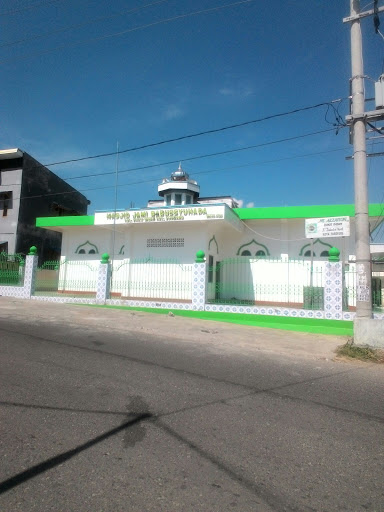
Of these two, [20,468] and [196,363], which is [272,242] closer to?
[196,363]

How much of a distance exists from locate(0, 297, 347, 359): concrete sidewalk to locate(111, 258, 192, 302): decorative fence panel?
5.98 ft

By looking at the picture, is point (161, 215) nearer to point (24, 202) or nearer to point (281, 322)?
point (281, 322)

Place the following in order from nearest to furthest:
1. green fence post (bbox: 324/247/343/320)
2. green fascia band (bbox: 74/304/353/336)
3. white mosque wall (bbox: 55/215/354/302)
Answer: green fascia band (bbox: 74/304/353/336) < green fence post (bbox: 324/247/343/320) < white mosque wall (bbox: 55/215/354/302)

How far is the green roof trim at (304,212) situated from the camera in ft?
43.8

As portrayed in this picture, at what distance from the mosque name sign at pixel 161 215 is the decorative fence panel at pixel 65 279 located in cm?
224

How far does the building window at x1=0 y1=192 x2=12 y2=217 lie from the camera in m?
23.8

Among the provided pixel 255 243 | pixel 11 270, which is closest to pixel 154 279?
pixel 255 243

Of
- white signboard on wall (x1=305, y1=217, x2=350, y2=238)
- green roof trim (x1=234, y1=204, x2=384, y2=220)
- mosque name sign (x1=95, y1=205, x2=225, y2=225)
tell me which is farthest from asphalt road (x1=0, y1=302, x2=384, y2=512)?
green roof trim (x1=234, y1=204, x2=384, y2=220)

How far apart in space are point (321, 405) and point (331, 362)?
102 inches

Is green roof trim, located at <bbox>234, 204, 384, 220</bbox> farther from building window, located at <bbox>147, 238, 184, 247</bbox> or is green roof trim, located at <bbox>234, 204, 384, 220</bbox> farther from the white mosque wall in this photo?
building window, located at <bbox>147, 238, 184, 247</bbox>

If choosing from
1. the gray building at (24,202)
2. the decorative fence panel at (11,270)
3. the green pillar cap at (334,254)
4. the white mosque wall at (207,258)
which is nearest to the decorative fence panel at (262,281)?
the white mosque wall at (207,258)

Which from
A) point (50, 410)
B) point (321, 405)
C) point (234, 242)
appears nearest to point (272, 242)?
point (234, 242)

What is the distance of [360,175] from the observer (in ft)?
25.1

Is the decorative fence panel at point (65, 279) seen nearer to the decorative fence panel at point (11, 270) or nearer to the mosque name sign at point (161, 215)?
the decorative fence panel at point (11, 270)
